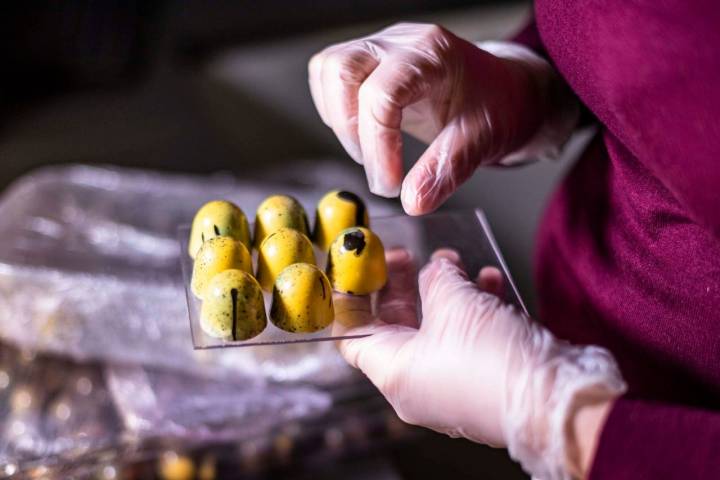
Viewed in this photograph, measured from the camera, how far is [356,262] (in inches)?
29.0

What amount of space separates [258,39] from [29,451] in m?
1.44

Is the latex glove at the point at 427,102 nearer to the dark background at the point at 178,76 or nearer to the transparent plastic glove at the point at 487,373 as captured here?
the transparent plastic glove at the point at 487,373

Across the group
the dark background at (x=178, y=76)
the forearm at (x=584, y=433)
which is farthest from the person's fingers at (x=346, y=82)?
the dark background at (x=178, y=76)

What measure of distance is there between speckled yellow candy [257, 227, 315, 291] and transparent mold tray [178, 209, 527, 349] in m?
0.03

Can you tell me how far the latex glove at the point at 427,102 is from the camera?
706 millimetres

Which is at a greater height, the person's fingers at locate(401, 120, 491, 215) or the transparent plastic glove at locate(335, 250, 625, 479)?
the person's fingers at locate(401, 120, 491, 215)

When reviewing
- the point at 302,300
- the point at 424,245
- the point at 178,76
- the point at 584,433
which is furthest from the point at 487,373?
the point at 178,76

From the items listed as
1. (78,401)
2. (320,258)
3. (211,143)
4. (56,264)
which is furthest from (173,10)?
(320,258)

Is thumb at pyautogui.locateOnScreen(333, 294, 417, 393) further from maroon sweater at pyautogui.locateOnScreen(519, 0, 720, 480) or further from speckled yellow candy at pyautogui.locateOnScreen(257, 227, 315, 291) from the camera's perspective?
maroon sweater at pyautogui.locateOnScreen(519, 0, 720, 480)

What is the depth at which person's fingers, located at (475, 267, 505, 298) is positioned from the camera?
2.47 feet

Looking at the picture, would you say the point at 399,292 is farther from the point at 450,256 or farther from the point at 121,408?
the point at 121,408

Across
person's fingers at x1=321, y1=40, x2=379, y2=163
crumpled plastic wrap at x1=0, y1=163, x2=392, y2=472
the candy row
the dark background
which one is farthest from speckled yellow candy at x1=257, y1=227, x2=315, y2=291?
the dark background

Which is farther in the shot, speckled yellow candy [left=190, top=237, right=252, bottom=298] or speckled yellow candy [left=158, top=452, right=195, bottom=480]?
speckled yellow candy [left=158, top=452, right=195, bottom=480]

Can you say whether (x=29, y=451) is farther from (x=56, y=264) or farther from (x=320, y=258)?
(x=320, y=258)
